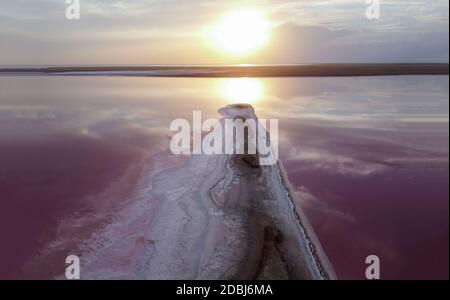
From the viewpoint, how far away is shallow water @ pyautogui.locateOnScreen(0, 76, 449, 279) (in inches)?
188

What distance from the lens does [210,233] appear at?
15.8ft

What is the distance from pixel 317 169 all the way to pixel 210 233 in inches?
98.0

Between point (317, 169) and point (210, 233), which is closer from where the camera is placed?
point (210, 233)

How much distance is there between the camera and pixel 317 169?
680 centimetres

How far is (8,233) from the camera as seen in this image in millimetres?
5031

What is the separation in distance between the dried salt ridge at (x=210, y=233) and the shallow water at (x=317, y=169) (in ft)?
0.94

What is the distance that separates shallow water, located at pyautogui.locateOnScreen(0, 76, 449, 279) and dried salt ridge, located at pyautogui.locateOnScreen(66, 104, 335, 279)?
0.94 ft

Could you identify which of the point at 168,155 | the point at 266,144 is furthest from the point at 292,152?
the point at 168,155

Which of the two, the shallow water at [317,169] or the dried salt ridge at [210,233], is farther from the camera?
the shallow water at [317,169]

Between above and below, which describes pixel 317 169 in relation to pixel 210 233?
above

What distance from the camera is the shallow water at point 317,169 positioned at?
15.7 feet

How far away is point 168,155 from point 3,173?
93.1 inches

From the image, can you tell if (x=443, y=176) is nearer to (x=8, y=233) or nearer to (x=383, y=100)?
(x=8, y=233)

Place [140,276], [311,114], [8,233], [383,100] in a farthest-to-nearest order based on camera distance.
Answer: [383,100] → [311,114] → [8,233] → [140,276]
